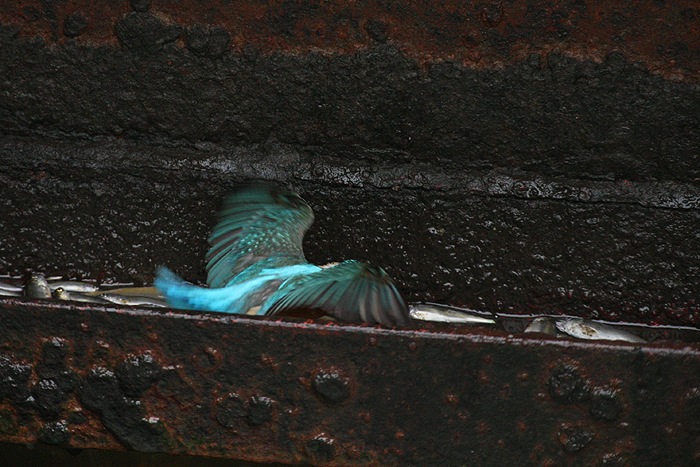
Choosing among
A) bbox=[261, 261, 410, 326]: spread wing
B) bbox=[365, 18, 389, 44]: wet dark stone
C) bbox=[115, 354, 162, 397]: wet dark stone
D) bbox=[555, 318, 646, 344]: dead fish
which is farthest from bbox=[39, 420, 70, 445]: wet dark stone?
bbox=[555, 318, 646, 344]: dead fish

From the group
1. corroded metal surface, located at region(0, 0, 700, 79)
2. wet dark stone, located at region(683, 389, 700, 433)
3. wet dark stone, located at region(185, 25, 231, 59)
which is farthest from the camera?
wet dark stone, located at region(185, 25, 231, 59)

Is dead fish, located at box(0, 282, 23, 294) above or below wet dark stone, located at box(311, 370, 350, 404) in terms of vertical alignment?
above

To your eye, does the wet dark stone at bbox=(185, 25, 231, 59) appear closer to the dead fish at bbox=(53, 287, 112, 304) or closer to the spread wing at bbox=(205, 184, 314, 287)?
the spread wing at bbox=(205, 184, 314, 287)

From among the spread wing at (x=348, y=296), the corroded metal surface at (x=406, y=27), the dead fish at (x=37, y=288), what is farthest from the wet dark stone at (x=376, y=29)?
the dead fish at (x=37, y=288)

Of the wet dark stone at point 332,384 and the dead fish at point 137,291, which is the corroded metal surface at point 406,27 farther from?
the wet dark stone at point 332,384

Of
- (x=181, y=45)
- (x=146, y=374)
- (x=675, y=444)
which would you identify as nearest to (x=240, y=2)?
(x=181, y=45)

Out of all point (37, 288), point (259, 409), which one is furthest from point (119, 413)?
point (37, 288)

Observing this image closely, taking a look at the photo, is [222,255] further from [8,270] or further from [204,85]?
[8,270]

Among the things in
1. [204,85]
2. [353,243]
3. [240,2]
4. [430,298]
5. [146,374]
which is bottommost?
[146,374]
